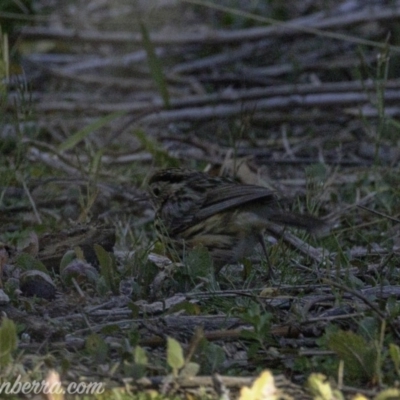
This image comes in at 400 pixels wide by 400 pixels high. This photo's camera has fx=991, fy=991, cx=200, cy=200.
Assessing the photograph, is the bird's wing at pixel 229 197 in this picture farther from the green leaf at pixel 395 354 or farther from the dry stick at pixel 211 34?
the dry stick at pixel 211 34

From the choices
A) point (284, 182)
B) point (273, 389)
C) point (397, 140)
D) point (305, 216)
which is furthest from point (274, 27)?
point (273, 389)

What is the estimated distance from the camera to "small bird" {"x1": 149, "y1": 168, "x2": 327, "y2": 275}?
562 centimetres

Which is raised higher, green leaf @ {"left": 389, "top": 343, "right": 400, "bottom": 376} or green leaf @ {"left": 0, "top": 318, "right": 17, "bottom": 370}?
green leaf @ {"left": 389, "top": 343, "right": 400, "bottom": 376}

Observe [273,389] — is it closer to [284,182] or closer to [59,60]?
[284,182]

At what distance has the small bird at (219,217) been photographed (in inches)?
221

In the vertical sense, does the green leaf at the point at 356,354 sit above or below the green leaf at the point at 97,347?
above

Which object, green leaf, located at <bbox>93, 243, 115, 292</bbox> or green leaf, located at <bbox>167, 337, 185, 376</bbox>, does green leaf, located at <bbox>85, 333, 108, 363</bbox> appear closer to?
green leaf, located at <bbox>167, 337, 185, 376</bbox>

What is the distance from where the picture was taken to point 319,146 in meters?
9.13

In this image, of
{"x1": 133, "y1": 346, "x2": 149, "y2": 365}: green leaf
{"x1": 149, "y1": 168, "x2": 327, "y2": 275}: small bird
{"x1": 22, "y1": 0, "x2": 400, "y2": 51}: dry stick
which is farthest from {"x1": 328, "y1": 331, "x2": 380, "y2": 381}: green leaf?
{"x1": 22, "y1": 0, "x2": 400, "y2": 51}: dry stick

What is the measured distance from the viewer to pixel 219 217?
5.92 m

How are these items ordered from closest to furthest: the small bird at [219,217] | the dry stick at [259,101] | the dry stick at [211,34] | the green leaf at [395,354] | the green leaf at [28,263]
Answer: the green leaf at [395,354]
the green leaf at [28,263]
the small bird at [219,217]
the dry stick at [259,101]
the dry stick at [211,34]

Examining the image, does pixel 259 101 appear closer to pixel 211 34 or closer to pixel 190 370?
pixel 211 34

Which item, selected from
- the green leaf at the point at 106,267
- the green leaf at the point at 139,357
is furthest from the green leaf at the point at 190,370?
the green leaf at the point at 106,267

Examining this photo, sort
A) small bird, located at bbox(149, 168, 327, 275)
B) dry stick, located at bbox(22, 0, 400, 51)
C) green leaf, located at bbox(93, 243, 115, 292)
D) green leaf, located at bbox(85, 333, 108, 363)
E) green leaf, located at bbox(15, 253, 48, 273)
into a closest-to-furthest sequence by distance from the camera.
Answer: green leaf, located at bbox(85, 333, 108, 363), green leaf, located at bbox(93, 243, 115, 292), green leaf, located at bbox(15, 253, 48, 273), small bird, located at bbox(149, 168, 327, 275), dry stick, located at bbox(22, 0, 400, 51)
